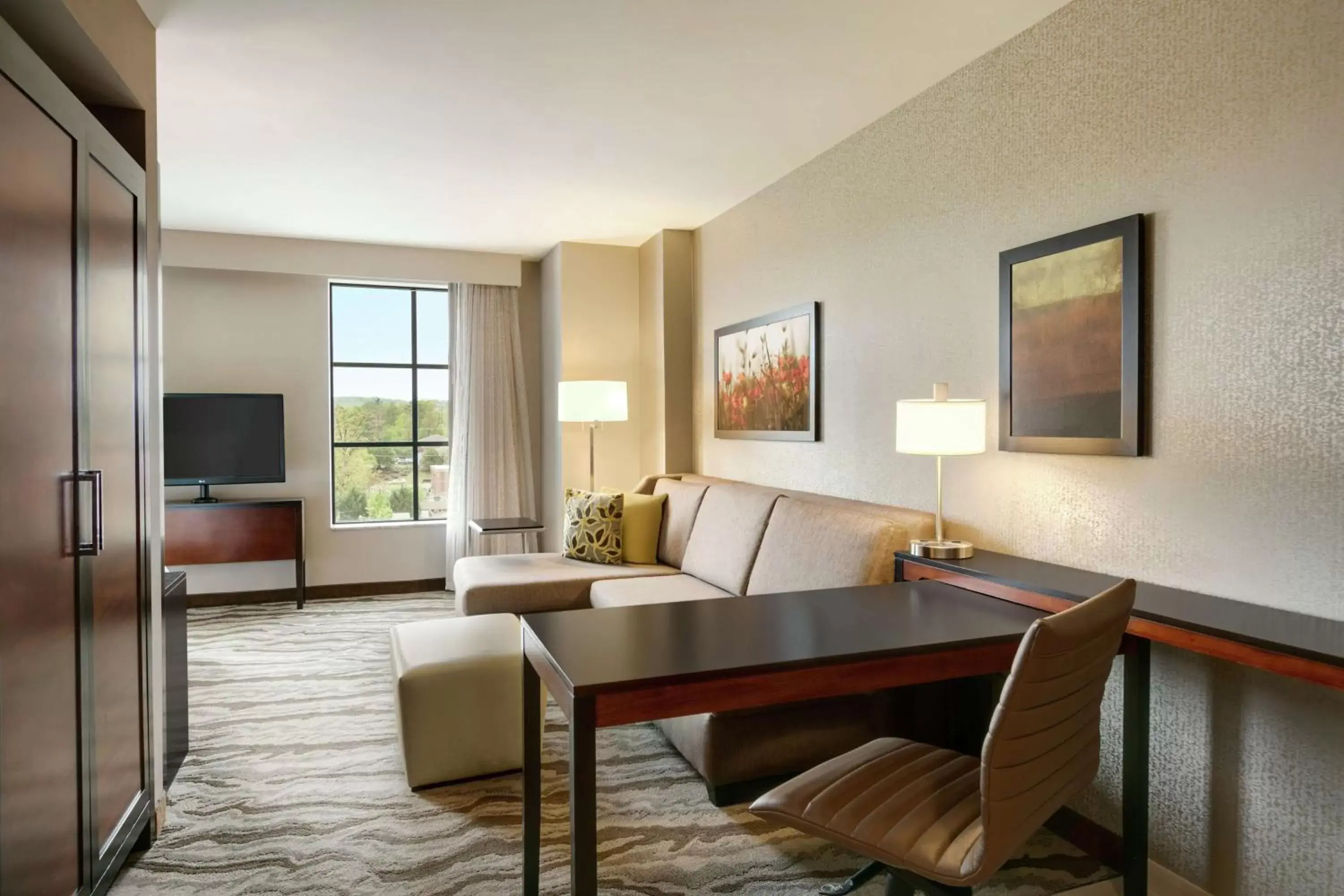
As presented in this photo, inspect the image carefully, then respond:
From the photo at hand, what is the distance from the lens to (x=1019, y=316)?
252 cm

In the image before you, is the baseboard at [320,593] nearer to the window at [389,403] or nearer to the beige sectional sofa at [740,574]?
the window at [389,403]

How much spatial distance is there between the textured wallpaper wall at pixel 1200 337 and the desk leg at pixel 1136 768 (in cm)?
20

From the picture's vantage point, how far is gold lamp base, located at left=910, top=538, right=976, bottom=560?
8.01ft

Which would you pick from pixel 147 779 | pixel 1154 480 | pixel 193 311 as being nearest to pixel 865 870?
pixel 1154 480

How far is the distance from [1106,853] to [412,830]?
6.59ft

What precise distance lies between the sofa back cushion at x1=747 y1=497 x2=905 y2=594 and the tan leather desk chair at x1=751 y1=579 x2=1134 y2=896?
0.98m

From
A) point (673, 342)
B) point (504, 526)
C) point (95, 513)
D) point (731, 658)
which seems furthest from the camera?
point (673, 342)

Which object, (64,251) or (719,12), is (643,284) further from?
(64,251)

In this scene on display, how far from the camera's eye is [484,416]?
5898 mm

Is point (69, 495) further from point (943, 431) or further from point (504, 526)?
point (504, 526)

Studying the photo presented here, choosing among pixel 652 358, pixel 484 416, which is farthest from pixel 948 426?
pixel 484 416

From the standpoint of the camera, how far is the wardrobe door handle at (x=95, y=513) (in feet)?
5.91

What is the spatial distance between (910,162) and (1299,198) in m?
1.48

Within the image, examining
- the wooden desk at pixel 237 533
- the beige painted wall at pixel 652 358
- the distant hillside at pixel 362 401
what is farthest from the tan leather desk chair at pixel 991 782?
the distant hillside at pixel 362 401
